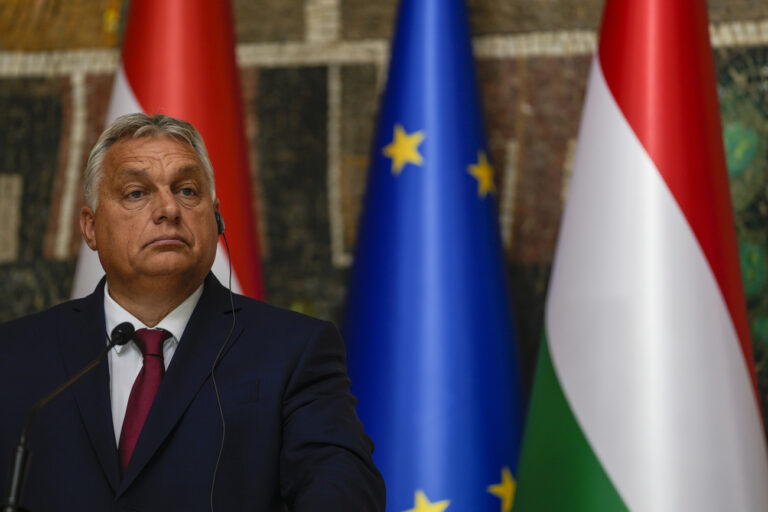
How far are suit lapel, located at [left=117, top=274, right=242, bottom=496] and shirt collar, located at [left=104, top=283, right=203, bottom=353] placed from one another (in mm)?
26

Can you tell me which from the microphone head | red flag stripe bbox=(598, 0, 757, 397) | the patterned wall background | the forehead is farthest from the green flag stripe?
the microphone head

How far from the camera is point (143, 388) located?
1.36 meters

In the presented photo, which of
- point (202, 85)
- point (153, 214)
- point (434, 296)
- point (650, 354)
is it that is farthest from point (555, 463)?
point (202, 85)

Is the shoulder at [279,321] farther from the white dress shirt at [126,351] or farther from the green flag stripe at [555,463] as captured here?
the green flag stripe at [555,463]

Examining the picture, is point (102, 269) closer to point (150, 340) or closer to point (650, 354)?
point (150, 340)

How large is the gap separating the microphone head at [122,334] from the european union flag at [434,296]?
3.60 ft

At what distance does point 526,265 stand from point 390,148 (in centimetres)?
59

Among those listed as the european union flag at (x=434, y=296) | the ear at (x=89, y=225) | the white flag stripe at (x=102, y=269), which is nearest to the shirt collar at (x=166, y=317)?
the ear at (x=89, y=225)

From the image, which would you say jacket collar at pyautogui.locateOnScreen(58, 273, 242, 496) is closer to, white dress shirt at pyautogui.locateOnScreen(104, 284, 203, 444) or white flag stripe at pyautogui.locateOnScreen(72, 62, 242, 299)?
white dress shirt at pyautogui.locateOnScreen(104, 284, 203, 444)

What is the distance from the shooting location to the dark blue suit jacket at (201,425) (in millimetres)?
1266

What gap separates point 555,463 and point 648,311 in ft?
1.26

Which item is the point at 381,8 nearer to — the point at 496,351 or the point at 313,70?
the point at 313,70

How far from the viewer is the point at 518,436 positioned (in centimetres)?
232

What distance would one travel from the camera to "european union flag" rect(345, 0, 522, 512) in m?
2.22
